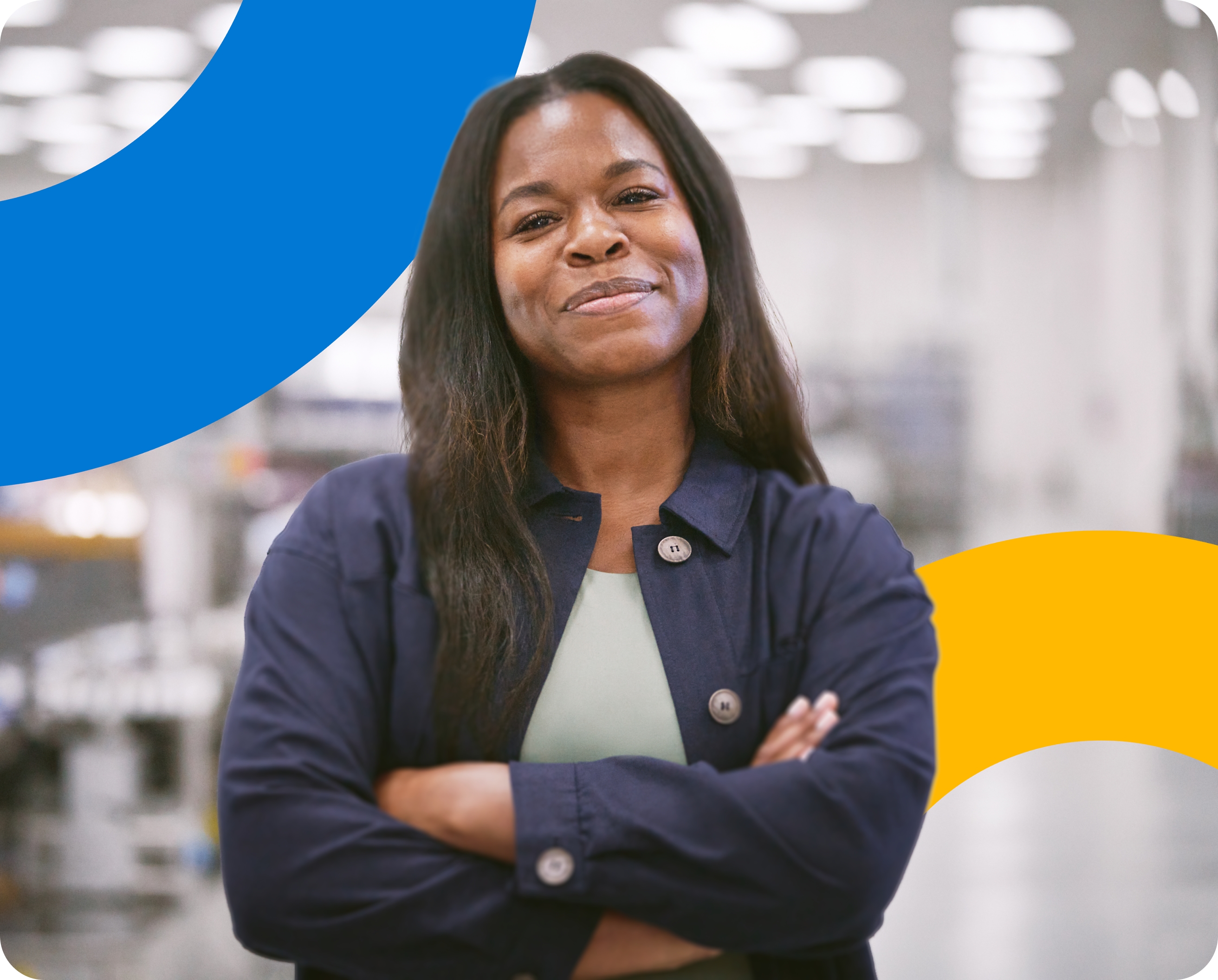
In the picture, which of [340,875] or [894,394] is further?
[894,394]

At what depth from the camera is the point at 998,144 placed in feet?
8.04

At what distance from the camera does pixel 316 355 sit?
7.06 ft

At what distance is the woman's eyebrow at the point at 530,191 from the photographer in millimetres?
1361

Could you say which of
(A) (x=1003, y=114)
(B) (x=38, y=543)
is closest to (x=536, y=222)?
(A) (x=1003, y=114)

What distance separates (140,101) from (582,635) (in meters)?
1.76

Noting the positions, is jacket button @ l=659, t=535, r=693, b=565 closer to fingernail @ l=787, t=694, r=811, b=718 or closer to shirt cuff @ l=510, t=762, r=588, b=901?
fingernail @ l=787, t=694, r=811, b=718

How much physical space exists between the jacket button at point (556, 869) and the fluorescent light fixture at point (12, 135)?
6.88 feet

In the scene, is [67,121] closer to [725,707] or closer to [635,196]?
[635,196]

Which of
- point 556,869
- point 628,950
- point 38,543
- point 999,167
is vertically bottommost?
point 628,950

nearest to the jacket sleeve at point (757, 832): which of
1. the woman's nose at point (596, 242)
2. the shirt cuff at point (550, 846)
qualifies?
the shirt cuff at point (550, 846)

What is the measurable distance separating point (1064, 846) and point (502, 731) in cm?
183

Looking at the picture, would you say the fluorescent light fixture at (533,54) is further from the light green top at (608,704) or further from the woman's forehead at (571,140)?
the light green top at (608,704)

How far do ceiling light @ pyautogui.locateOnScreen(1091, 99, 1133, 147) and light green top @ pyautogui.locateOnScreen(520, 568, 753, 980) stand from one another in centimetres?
179

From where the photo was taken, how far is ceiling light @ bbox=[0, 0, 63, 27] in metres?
2.26
